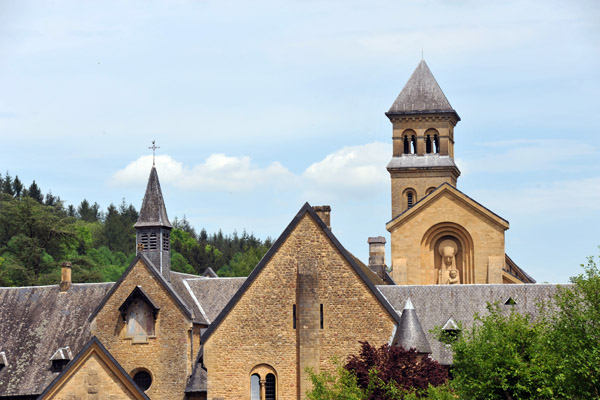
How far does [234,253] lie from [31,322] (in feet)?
383

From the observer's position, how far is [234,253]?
6978 inches

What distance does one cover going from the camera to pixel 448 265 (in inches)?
3177

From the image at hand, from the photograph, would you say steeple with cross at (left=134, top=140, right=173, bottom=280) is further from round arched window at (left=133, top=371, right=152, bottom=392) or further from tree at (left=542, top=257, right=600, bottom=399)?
tree at (left=542, top=257, right=600, bottom=399)

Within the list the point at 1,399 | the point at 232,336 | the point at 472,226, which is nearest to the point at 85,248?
the point at 472,226

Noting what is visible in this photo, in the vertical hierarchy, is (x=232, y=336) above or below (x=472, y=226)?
below

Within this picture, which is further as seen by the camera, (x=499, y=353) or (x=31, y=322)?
(x=31, y=322)

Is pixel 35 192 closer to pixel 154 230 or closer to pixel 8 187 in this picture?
pixel 8 187

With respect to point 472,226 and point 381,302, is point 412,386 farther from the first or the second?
point 472,226

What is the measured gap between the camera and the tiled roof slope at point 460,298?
53656 millimetres

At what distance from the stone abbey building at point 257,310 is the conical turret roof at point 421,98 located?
21.0 metres

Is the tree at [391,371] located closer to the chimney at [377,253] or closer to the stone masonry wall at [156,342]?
the stone masonry wall at [156,342]

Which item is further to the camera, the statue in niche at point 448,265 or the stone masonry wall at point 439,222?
the statue in niche at point 448,265

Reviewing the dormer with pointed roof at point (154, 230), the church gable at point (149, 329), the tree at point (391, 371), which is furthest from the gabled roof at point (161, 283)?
the tree at point (391, 371)

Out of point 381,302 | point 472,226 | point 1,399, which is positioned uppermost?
point 472,226
